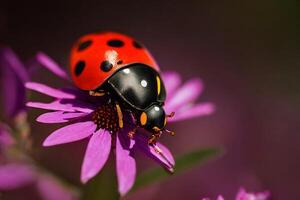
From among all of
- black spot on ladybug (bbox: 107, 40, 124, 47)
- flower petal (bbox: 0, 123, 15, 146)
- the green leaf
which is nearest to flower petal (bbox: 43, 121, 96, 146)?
black spot on ladybug (bbox: 107, 40, 124, 47)

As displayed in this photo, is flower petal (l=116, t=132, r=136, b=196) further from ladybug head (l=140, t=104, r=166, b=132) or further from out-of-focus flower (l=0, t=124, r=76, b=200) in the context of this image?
out-of-focus flower (l=0, t=124, r=76, b=200)

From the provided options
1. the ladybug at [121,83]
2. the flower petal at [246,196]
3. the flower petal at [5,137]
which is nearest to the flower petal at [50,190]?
the flower petal at [5,137]

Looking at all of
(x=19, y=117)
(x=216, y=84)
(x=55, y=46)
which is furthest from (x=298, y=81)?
(x=19, y=117)

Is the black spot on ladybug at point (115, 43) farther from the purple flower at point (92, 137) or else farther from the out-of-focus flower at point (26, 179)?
the out-of-focus flower at point (26, 179)

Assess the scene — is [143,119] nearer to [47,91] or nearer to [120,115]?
[120,115]

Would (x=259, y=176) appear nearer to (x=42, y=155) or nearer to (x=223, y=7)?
(x=42, y=155)

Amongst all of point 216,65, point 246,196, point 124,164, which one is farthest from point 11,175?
point 216,65
